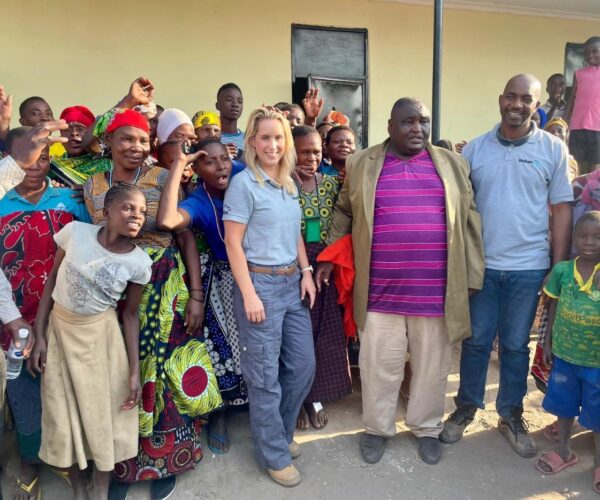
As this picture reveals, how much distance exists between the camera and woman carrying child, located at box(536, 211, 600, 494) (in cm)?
246

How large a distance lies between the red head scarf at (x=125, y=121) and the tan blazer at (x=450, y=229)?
Result: 1.13 meters

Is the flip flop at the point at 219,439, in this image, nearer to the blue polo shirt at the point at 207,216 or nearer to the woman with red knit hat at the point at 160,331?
the woman with red knit hat at the point at 160,331

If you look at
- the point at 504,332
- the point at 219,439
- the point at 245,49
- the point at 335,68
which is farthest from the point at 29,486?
the point at 335,68

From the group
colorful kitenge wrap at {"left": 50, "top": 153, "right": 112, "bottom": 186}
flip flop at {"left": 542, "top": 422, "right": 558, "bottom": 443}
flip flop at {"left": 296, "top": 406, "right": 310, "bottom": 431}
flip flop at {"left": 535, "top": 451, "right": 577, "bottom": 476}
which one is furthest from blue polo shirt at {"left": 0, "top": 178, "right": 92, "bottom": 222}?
flip flop at {"left": 542, "top": 422, "right": 558, "bottom": 443}

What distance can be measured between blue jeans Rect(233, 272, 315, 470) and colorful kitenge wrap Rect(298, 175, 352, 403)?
35 cm

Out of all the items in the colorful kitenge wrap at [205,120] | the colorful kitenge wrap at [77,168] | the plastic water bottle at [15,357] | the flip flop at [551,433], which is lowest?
the flip flop at [551,433]

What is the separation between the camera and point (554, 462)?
2664 mm

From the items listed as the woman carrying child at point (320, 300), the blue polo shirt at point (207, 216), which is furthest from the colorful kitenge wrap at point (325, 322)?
the blue polo shirt at point (207, 216)

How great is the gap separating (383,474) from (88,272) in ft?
6.06

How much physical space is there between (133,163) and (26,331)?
916 millimetres

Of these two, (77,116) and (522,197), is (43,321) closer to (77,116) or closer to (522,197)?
(77,116)

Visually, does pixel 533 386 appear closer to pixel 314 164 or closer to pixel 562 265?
pixel 562 265

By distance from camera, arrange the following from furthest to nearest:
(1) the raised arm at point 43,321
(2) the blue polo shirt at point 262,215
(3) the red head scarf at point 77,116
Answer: (3) the red head scarf at point 77,116 < (2) the blue polo shirt at point 262,215 < (1) the raised arm at point 43,321

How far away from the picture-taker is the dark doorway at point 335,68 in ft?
19.9
